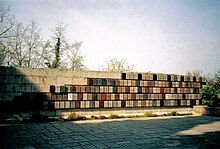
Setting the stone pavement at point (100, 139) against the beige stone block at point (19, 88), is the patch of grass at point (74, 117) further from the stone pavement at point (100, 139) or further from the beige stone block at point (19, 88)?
the beige stone block at point (19, 88)

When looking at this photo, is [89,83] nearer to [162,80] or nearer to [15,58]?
[162,80]

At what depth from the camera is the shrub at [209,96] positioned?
32.5 feet

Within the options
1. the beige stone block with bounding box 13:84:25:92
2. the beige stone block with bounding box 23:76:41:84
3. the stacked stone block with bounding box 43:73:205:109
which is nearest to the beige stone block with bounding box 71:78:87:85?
the stacked stone block with bounding box 43:73:205:109

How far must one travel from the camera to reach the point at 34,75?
724cm

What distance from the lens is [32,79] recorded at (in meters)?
7.17

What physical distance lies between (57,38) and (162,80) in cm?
1159

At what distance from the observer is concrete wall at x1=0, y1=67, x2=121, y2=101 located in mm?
6746

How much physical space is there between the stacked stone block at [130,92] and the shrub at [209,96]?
0.29 m

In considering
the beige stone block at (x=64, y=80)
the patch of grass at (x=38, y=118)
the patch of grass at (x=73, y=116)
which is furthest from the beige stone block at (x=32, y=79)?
the patch of grass at (x=73, y=116)

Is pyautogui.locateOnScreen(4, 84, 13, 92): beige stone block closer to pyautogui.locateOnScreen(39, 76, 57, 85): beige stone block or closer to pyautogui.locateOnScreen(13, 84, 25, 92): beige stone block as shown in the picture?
pyautogui.locateOnScreen(13, 84, 25, 92): beige stone block

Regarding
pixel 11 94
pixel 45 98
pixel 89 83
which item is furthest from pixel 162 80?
pixel 11 94

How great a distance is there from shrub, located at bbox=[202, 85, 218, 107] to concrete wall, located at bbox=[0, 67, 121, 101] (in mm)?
5678

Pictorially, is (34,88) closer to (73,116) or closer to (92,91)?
(73,116)

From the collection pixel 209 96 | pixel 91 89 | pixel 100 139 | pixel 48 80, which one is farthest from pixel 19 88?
pixel 209 96
